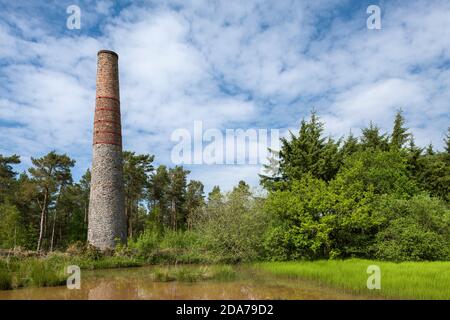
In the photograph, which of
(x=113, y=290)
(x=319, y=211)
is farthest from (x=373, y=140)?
(x=113, y=290)

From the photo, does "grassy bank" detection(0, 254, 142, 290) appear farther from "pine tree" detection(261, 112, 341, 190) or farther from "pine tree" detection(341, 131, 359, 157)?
"pine tree" detection(341, 131, 359, 157)

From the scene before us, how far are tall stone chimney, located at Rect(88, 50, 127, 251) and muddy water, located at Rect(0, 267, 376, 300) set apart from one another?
719 cm

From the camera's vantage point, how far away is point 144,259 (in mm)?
19109

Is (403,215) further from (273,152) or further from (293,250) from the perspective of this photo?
(273,152)

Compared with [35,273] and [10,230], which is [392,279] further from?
[10,230]

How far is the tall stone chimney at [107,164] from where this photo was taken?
65.7 feet

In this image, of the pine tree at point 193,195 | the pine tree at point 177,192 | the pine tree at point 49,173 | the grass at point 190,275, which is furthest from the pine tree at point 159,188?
the grass at point 190,275

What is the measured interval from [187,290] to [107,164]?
12.2 metres

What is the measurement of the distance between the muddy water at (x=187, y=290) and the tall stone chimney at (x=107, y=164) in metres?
7.19

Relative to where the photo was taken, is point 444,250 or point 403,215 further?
point 403,215

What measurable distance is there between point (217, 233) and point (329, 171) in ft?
33.9

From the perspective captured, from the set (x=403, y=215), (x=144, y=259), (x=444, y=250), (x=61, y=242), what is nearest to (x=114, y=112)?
(x=144, y=259)

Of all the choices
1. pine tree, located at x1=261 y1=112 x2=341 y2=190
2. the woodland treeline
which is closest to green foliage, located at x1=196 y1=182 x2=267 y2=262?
the woodland treeline

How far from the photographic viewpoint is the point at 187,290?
10.6 metres
